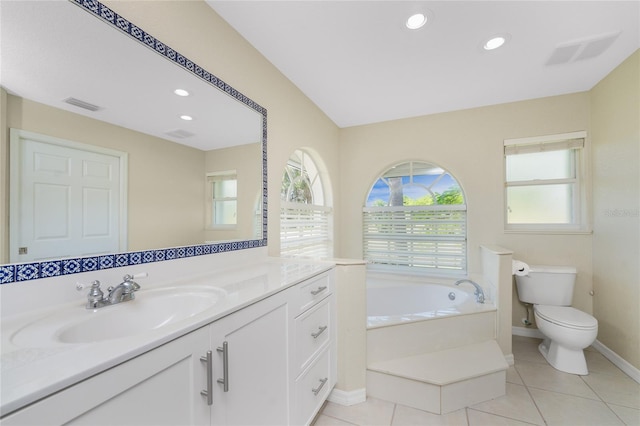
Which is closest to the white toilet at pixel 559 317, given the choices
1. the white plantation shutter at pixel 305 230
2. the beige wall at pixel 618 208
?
the beige wall at pixel 618 208

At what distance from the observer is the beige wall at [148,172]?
2.81 ft

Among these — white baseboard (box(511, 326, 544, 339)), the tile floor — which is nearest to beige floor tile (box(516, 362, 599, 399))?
the tile floor

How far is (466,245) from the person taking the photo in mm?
2881

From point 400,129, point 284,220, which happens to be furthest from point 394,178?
point 284,220

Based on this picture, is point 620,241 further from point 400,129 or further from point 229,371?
point 229,371

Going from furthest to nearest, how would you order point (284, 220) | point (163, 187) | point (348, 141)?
point (348, 141) < point (284, 220) < point (163, 187)

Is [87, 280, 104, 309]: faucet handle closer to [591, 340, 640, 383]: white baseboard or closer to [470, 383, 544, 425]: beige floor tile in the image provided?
[470, 383, 544, 425]: beige floor tile

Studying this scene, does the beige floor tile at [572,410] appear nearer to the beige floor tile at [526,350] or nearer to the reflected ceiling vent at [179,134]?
the beige floor tile at [526,350]

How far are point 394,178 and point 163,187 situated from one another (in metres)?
2.61

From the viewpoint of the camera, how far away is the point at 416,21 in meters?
1.61

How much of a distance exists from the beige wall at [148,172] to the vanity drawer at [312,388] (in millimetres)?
911

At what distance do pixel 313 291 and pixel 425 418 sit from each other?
107cm

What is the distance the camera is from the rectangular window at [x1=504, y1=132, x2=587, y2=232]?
2.57 metres

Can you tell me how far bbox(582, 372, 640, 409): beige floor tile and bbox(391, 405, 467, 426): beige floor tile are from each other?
1.02m
